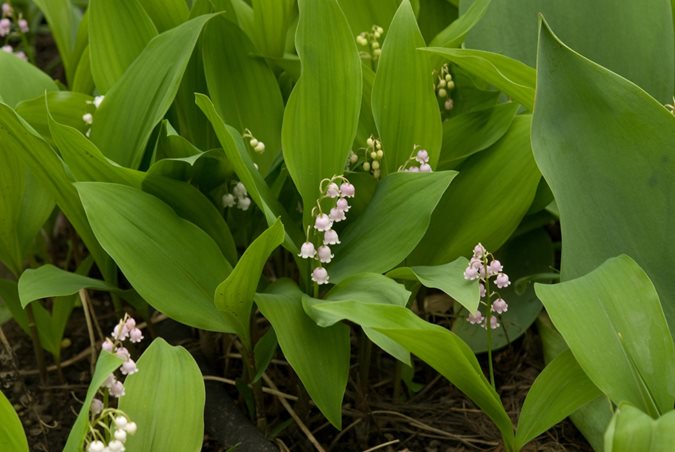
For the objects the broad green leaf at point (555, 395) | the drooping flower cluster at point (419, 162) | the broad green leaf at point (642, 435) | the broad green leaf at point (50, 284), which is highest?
the drooping flower cluster at point (419, 162)

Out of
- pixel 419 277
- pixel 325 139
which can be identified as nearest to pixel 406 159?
pixel 325 139

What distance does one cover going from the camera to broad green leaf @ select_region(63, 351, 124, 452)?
1.27 metres

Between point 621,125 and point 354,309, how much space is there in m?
0.52

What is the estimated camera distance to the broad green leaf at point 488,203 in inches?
70.4

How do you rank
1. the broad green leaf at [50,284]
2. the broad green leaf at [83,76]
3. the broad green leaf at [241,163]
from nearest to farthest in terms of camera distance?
the broad green leaf at [241,163] < the broad green leaf at [50,284] < the broad green leaf at [83,76]

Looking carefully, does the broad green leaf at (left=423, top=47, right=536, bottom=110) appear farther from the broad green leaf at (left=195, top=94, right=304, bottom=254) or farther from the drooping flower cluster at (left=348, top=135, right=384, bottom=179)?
the broad green leaf at (left=195, top=94, right=304, bottom=254)

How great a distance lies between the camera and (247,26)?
6.84 ft

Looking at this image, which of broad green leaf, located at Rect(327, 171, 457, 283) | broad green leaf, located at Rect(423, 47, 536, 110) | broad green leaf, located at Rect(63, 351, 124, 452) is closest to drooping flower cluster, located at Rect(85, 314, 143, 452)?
broad green leaf, located at Rect(63, 351, 124, 452)

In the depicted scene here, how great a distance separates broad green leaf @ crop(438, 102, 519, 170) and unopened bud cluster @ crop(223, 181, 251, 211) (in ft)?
1.25

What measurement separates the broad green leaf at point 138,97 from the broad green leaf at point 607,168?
685mm

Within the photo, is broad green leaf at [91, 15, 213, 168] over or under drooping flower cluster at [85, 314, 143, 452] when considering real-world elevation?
over

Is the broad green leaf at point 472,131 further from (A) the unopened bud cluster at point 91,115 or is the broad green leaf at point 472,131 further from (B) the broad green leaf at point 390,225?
(A) the unopened bud cluster at point 91,115

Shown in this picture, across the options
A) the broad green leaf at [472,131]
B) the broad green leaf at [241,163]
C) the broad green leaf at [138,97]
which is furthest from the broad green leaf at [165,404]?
the broad green leaf at [472,131]

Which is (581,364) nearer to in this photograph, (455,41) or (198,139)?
(455,41)
